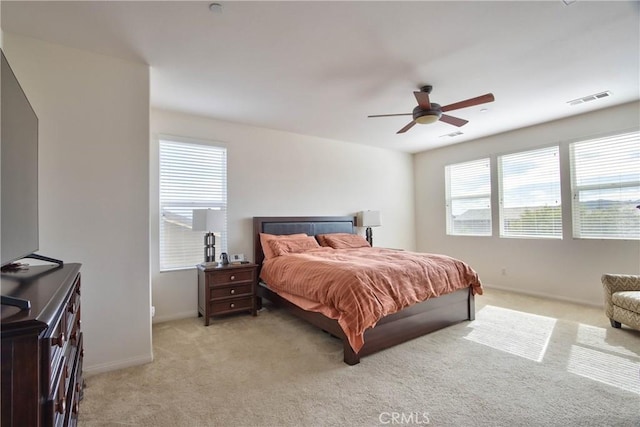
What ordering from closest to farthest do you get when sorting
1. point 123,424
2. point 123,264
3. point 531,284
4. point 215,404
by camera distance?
point 123,424
point 215,404
point 123,264
point 531,284

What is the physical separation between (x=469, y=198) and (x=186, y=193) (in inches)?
192

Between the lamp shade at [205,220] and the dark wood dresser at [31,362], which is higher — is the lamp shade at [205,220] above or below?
above

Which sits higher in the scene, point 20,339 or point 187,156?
point 187,156

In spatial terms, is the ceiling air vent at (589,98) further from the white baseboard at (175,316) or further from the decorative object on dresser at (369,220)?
the white baseboard at (175,316)

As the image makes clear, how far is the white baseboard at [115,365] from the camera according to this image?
2.37 meters

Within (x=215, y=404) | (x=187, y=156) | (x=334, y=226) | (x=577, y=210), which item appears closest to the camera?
(x=215, y=404)

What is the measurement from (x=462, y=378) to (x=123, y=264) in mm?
2900

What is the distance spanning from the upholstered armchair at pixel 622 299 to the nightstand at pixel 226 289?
4002 mm

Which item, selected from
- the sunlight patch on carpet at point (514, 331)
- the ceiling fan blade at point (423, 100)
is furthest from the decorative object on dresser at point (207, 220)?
the sunlight patch on carpet at point (514, 331)

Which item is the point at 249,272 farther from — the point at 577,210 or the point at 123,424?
the point at 577,210

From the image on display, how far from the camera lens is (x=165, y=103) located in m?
3.60

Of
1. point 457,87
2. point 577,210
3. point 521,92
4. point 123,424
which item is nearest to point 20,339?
point 123,424

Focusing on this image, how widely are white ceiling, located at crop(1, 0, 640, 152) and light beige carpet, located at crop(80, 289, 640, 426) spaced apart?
8.68 ft

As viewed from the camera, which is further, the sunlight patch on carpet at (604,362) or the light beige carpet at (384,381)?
the sunlight patch on carpet at (604,362)
